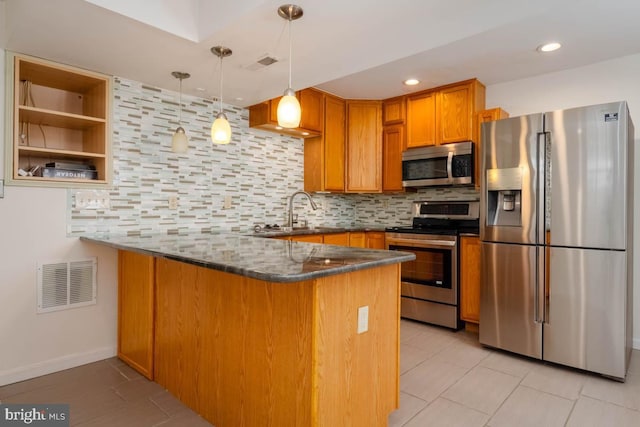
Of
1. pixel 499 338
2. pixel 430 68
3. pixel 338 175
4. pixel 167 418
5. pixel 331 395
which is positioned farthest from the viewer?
pixel 338 175

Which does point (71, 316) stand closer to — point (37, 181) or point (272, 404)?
point (37, 181)

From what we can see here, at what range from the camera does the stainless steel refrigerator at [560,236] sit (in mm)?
2361

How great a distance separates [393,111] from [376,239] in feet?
4.75

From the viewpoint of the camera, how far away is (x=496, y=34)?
248 cm

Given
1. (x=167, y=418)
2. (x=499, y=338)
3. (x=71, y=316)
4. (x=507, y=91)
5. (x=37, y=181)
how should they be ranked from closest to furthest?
(x=167, y=418) → (x=37, y=181) → (x=71, y=316) → (x=499, y=338) → (x=507, y=91)

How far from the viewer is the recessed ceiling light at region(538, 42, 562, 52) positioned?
107 inches

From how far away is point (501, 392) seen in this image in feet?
7.27

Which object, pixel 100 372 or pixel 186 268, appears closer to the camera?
pixel 186 268

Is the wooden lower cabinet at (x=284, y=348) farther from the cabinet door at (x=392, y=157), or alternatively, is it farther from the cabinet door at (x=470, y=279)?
the cabinet door at (x=392, y=157)

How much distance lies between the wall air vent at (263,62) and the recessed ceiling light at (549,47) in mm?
2006

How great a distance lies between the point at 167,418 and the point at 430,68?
318cm

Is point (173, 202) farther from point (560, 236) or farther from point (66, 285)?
point (560, 236)

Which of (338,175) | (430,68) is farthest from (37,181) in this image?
(430,68)
